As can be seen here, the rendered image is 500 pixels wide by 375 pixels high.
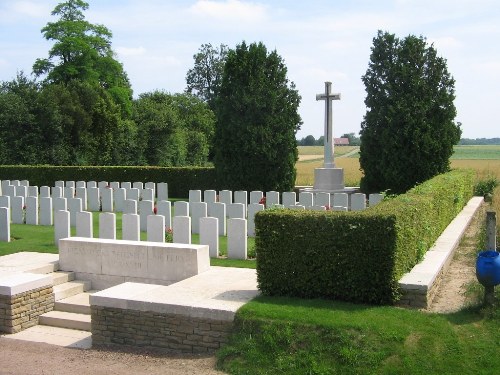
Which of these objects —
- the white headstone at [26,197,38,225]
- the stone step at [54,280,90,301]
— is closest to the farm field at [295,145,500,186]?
the white headstone at [26,197,38,225]

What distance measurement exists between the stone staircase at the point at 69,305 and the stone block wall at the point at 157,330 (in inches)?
36.5

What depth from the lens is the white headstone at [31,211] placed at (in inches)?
590

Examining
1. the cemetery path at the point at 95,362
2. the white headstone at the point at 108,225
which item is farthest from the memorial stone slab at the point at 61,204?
the cemetery path at the point at 95,362

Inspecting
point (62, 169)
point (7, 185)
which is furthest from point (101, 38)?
point (7, 185)

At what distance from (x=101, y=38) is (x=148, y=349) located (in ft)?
127

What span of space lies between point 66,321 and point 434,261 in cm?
501

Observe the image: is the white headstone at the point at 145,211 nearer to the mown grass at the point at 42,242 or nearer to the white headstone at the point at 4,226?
the mown grass at the point at 42,242

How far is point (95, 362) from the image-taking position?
21.2 feet

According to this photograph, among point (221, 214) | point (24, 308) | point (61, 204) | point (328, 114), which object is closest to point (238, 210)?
point (221, 214)

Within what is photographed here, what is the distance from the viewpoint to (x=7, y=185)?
A: 20.7m

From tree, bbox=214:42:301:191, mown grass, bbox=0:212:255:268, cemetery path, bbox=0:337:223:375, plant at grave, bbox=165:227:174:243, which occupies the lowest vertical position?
cemetery path, bbox=0:337:223:375

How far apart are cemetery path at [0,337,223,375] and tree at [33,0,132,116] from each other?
3358cm

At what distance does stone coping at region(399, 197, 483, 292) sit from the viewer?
21.4 feet

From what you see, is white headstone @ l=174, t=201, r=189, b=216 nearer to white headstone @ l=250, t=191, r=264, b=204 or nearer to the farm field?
white headstone @ l=250, t=191, r=264, b=204
